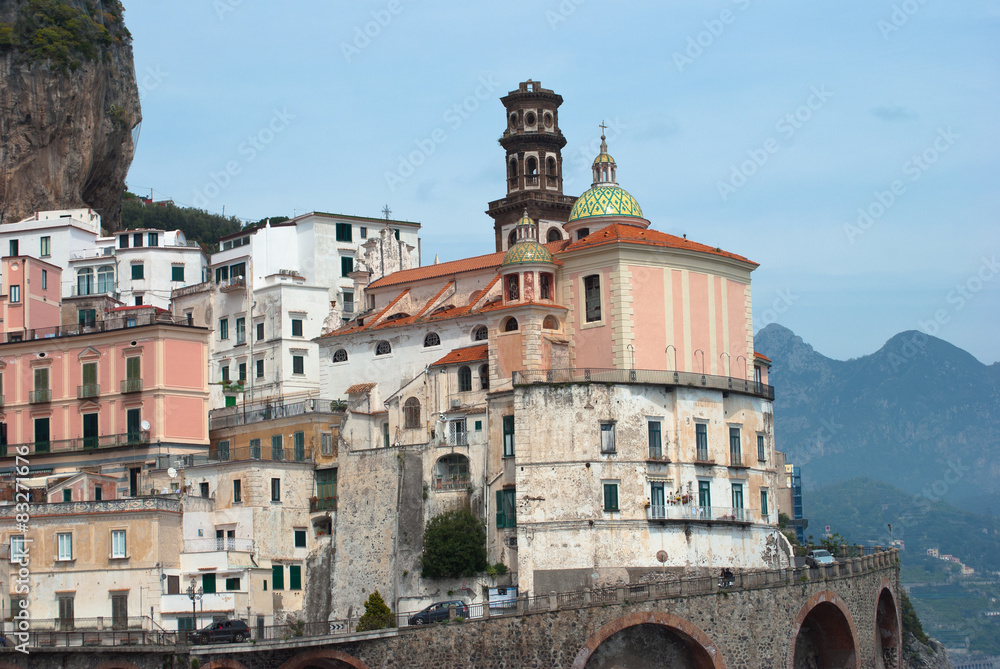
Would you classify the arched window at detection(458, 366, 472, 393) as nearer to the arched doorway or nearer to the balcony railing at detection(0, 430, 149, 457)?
the balcony railing at detection(0, 430, 149, 457)

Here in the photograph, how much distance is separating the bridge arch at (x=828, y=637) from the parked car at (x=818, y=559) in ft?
6.41

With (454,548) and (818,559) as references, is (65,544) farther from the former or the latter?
(818,559)

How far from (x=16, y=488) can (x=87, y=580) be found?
827 cm

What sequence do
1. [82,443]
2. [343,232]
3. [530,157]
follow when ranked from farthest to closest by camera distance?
[530,157]
[343,232]
[82,443]

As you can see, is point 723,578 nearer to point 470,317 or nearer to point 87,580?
point 470,317

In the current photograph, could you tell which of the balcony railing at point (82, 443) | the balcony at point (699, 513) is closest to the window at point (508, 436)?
the balcony at point (699, 513)

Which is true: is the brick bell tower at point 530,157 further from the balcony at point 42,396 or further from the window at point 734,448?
the balcony at point 42,396

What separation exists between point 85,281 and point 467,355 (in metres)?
27.9

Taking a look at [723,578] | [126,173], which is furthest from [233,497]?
[126,173]

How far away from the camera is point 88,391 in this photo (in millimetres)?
72000

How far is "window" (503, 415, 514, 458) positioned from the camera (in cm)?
6506

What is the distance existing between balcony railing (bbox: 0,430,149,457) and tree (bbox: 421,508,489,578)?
1624 centimetres

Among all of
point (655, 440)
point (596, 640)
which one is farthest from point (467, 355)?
point (596, 640)

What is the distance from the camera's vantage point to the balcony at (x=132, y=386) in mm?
70812
